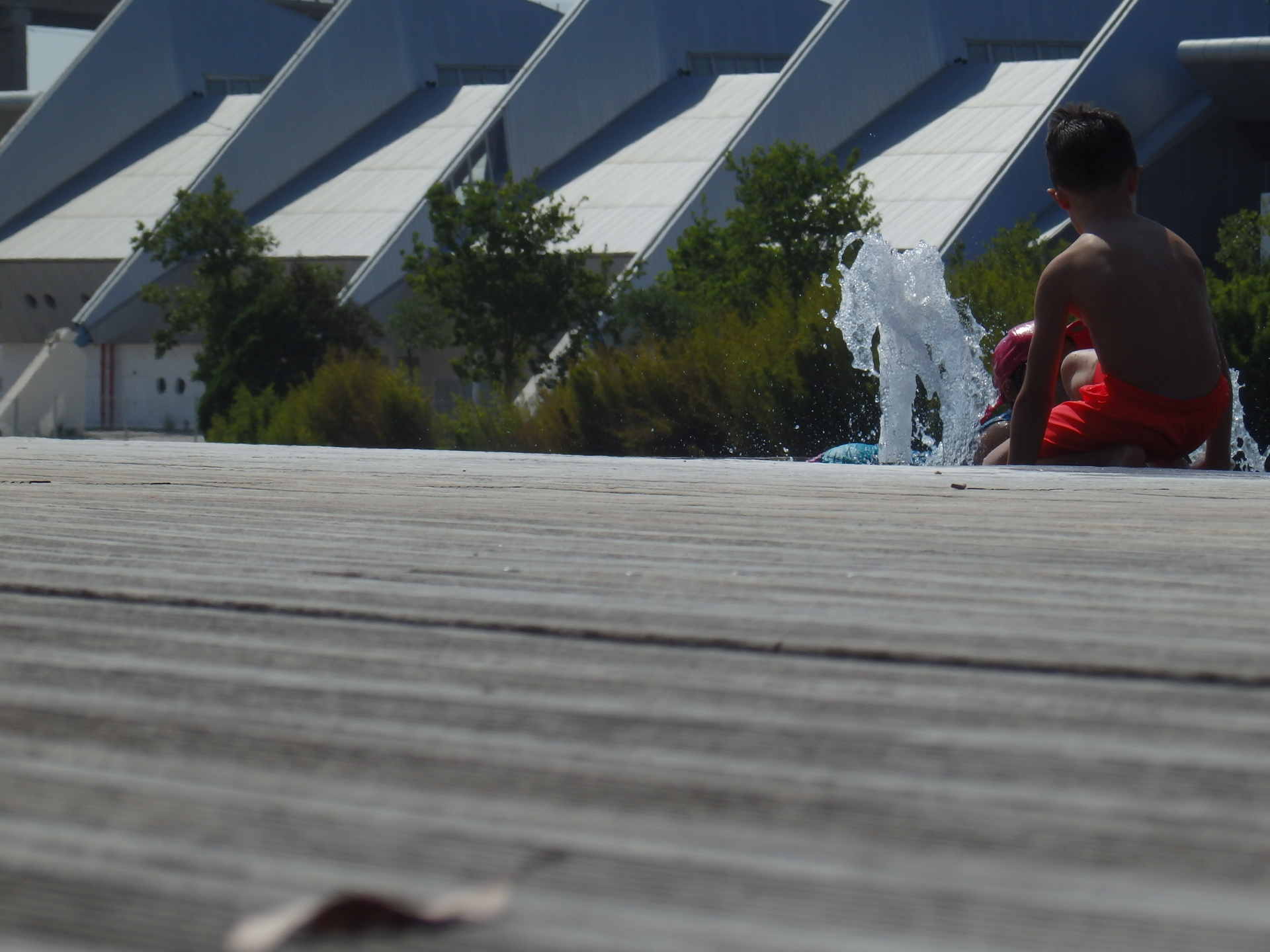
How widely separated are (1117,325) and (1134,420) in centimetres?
26

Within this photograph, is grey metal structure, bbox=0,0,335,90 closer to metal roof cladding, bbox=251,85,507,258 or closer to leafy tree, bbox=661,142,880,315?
metal roof cladding, bbox=251,85,507,258

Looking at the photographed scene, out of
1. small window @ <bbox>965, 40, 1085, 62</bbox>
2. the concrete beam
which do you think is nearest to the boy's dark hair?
small window @ <bbox>965, 40, 1085, 62</bbox>

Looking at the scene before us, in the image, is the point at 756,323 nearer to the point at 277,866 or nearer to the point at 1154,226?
the point at 1154,226

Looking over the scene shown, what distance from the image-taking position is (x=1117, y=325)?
12.7 feet

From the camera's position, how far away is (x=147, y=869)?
696mm

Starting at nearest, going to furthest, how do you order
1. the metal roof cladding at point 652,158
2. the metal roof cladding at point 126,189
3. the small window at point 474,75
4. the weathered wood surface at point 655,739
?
the weathered wood surface at point 655,739
the metal roof cladding at point 652,158
the metal roof cladding at point 126,189
the small window at point 474,75

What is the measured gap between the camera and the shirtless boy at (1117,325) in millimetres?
3828

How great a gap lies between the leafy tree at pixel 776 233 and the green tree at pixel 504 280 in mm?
1787

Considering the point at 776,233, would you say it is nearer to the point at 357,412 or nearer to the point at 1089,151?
the point at 357,412

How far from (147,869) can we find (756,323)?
13.6 metres

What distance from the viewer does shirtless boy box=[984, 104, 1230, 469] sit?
383cm

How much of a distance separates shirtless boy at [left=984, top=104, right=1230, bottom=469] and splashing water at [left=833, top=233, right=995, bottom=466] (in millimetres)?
4194

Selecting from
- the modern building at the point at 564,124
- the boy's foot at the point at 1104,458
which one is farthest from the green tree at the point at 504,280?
the boy's foot at the point at 1104,458

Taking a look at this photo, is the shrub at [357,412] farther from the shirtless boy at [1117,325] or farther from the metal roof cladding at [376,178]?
the metal roof cladding at [376,178]
